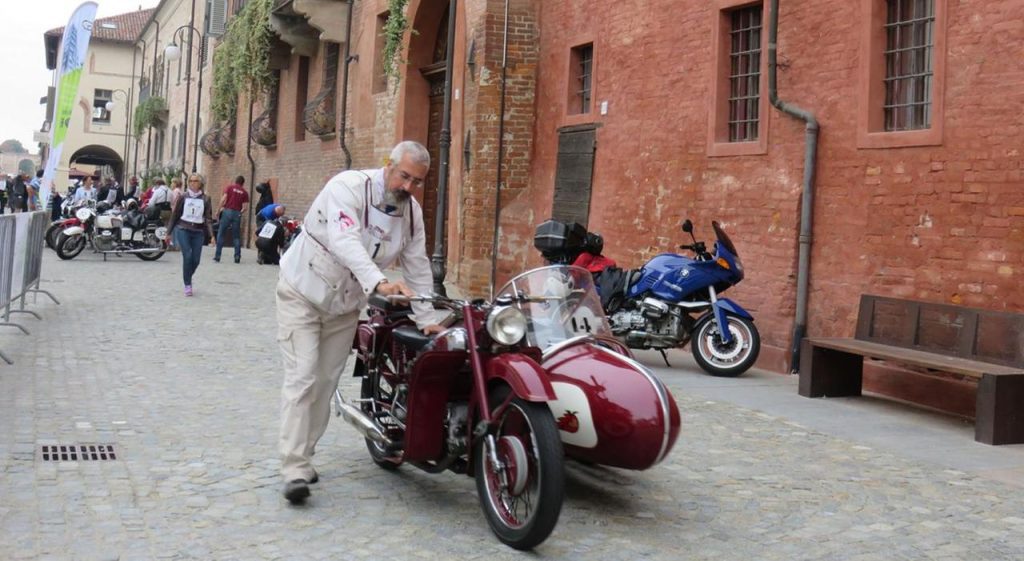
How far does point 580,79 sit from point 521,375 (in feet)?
37.3

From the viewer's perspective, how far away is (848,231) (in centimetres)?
1009

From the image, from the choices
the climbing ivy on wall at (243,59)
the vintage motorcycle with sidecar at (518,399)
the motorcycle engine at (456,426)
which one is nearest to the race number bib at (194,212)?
the vintage motorcycle with sidecar at (518,399)

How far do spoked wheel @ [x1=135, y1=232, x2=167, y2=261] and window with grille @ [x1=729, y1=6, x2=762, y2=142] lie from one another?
46.8 feet

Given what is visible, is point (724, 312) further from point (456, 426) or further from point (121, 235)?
point (121, 235)

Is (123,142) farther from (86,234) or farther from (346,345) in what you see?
(346,345)

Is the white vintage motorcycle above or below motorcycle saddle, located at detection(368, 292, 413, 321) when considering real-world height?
above

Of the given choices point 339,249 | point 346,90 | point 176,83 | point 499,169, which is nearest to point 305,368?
point 339,249

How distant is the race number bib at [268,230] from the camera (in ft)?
75.7

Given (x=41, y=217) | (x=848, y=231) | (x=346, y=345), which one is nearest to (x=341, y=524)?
(x=346, y=345)

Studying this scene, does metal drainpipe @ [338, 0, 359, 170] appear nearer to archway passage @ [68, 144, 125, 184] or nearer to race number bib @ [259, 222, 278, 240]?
race number bib @ [259, 222, 278, 240]

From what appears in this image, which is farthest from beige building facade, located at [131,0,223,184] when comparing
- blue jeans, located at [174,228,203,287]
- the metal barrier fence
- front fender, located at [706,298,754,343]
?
front fender, located at [706,298,754,343]

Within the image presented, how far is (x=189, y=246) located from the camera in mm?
15469

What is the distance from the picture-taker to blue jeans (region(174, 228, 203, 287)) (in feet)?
50.4

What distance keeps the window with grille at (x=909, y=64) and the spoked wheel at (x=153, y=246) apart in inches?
648
